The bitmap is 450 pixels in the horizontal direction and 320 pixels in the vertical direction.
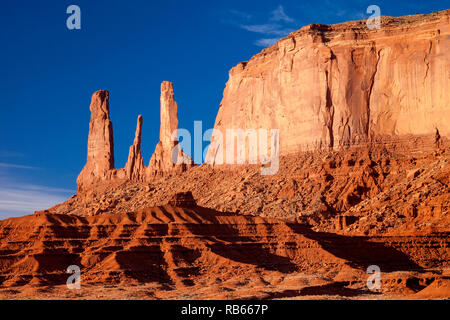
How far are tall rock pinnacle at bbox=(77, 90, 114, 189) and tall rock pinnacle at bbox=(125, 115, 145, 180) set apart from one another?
7246 mm

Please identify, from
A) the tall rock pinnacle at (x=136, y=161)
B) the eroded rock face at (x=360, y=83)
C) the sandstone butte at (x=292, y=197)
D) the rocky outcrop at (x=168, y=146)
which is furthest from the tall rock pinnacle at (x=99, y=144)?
the eroded rock face at (x=360, y=83)

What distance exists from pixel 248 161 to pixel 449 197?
137 ft

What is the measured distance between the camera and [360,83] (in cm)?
10075

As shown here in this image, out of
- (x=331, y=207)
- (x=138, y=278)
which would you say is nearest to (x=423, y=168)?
(x=331, y=207)

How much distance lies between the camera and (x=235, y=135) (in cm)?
12125

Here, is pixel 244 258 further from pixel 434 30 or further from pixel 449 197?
pixel 434 30

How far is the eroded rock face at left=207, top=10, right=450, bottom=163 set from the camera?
94250 millimetres

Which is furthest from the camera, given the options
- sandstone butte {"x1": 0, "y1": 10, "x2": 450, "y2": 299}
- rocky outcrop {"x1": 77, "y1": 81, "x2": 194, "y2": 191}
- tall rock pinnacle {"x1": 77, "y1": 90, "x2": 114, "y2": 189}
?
tall rock pinnacle {"x1": 77, "y1": 90, "x2": 114, "y2": 189}

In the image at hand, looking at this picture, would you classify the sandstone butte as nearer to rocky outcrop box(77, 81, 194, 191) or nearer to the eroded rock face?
the eroded rock face

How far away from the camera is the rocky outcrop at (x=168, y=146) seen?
127 metres

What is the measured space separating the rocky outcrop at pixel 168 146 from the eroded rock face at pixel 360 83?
63.2 feet

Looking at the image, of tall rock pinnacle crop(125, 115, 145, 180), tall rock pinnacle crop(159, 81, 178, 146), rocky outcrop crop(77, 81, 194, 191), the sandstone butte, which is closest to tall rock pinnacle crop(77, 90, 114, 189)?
rocky outcrop crop(77, 81, 194, 191)

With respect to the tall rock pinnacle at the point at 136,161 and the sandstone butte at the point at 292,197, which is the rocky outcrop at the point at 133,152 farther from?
the sandstone butte at the point at 292,197

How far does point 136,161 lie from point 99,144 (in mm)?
16628
